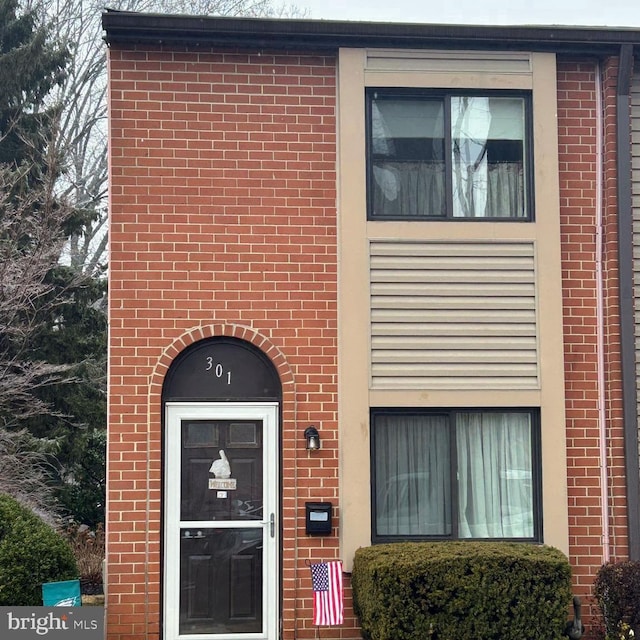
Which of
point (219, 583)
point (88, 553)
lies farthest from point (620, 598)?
point (88, 553)

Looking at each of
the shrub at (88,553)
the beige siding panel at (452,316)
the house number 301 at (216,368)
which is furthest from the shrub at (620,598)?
the shrub at (88,553)

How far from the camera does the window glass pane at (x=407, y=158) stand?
912 centimetres

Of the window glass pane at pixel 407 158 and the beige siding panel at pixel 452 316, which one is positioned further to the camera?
the window glass pane at pixel 407 158

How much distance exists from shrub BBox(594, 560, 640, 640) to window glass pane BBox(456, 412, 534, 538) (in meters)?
0.82

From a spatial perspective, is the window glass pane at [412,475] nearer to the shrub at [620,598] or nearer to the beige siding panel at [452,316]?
the beige siding panel at [452,316]

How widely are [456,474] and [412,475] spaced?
41cm

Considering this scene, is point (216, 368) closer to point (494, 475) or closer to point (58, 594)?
point (58, 594)

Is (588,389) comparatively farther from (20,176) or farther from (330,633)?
(20,176)

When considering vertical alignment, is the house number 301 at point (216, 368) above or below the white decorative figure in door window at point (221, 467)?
above

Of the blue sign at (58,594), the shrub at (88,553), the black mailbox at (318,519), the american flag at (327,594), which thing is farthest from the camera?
the shrub at (88,553)

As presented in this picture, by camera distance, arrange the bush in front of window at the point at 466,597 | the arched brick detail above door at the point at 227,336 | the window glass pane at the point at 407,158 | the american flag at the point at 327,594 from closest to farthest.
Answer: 1. the bush in front of window at the point at 466,597
2. the american flag at the point at 327,594
3. the arched brick detail above door at the point at 227,336
4. the window glass pane at the point at 407,158

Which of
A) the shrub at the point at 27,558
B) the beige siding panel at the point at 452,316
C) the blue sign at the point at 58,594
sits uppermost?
the beige siding panel at the point at 452,316

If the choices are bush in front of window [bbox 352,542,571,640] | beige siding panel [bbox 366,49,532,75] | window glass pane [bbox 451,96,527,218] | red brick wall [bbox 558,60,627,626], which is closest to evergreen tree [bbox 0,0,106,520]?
beige siding panel [bbox 366,49,532,75]

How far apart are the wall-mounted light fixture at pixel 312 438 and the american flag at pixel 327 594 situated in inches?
41.4
